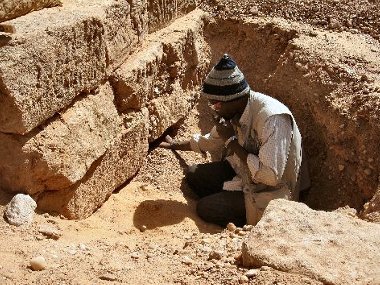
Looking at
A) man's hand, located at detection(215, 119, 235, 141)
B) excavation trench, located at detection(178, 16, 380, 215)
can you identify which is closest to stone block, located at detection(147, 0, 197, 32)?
excavation trench, located at detection(178, 16, 380, 215)

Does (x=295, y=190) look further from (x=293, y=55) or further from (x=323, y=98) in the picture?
(x=293, y=55)

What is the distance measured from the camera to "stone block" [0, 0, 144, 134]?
3297 mm

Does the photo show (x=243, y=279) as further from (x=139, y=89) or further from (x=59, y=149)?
(x=139, y=89)

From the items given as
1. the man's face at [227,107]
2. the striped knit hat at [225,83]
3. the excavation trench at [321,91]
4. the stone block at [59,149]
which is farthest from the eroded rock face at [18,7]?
the excavation trench at [321,91]

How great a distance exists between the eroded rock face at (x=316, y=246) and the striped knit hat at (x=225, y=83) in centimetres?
104

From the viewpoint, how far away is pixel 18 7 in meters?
3.56

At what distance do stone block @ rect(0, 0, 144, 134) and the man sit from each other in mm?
739

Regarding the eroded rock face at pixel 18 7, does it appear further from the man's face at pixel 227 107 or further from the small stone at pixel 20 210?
the man's face at pixel 227 107

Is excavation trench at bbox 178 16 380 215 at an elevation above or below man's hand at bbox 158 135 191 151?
above

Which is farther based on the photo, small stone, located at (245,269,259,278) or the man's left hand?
the man's left hand

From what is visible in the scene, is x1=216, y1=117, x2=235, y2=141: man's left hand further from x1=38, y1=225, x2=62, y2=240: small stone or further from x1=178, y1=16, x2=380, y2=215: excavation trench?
x1=38, y1=225, x2=62, y2=240: small stone

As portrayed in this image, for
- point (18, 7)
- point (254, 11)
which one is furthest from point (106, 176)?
point (254, 11)

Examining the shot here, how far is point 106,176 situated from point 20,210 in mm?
946

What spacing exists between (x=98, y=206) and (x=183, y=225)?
24.3 inches
